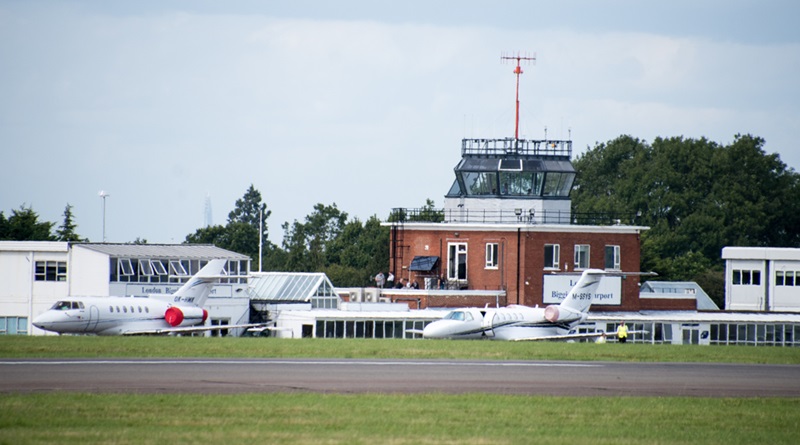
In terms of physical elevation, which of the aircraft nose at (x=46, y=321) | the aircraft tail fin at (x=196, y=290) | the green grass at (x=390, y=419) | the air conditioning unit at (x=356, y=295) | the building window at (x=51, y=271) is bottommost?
the green grass at (x=390, y=419)

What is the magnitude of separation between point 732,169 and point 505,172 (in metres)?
76.1

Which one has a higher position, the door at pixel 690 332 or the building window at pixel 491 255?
the building window at pixel 491 255

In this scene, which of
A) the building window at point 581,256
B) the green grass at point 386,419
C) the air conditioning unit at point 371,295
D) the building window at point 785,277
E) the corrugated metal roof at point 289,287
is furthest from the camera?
the building window at point 785,277

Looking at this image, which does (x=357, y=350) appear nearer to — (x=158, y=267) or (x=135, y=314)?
(x=135, y=314)

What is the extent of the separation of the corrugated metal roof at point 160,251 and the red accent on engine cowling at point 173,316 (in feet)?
44.9

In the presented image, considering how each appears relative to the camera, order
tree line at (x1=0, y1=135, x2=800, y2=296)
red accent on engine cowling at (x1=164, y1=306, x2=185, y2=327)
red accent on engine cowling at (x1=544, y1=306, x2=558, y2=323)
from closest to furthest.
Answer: red accent on engine cowling at (x1=164, y1=306, x2=185, y2=327), red accent on engine cowling at (x1=544, y1=306, x2=558, y2=323), tree line at (x1=0, y1=135, x2=800, y2=296)

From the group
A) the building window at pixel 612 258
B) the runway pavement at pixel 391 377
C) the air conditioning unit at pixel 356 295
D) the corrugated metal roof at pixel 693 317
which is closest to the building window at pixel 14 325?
the air conditioning unit at pixel 356 295

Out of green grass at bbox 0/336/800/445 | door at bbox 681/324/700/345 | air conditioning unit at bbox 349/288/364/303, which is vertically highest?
air conditioning unit at bbox 349/288/364/303

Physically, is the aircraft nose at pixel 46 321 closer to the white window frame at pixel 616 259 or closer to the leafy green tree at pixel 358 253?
the white window frame at pixel 616 259

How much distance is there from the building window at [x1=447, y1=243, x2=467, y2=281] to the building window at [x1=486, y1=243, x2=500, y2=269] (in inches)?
56.5

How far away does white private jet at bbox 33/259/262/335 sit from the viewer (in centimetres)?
5253

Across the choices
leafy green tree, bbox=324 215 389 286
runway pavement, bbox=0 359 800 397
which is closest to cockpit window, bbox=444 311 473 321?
runway pavement, bbox=0 359 800 397

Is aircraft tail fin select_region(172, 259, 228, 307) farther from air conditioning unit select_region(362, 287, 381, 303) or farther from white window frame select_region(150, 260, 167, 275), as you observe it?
air conditioning unit select_region(362, 287, 381, 303)

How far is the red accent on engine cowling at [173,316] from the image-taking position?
57.5 metres
